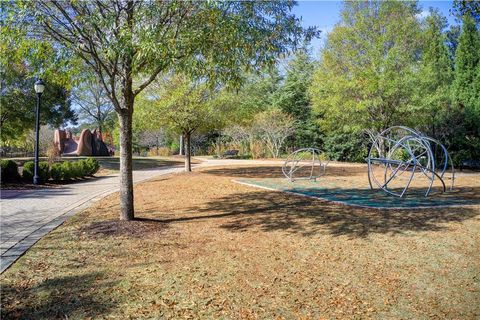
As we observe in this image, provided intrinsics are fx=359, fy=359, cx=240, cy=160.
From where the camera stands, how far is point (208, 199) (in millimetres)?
9086

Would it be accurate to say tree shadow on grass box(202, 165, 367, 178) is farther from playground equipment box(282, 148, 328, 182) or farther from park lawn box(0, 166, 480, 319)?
park lawn box(0, 166, 480, 319)

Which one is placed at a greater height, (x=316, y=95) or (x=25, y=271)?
(x=316, y=95)

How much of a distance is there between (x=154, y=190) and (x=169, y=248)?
5806mm

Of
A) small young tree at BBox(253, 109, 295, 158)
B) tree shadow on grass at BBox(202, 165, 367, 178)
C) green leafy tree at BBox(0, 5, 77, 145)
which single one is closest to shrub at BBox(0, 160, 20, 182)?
green leafy tree at BBox(0, 5, 77, 145)

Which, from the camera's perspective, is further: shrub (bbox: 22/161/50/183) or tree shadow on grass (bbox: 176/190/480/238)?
shrub (bbox: 22/161/50/183)

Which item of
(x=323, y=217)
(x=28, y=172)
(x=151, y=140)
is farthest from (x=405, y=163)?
(x=151, y=140)

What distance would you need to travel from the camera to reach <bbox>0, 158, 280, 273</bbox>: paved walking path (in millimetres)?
5145

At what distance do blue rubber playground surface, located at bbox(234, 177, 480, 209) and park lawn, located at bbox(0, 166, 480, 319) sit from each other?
2.50 feet

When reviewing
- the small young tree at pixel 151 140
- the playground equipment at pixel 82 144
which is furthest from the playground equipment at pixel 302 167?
→ the small young tree at pixel 151 140

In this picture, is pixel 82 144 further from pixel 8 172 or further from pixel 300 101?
pixel 8 172

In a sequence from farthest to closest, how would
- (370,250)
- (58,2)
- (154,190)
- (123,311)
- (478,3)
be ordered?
(154,190) < (478,3) < (58,2) < (370,250) < (123,311)

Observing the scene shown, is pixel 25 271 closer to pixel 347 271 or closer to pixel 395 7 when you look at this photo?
pixel 347 271

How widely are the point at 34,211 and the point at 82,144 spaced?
2449 cm

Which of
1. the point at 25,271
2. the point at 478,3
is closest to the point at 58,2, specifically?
the point at 25,271
